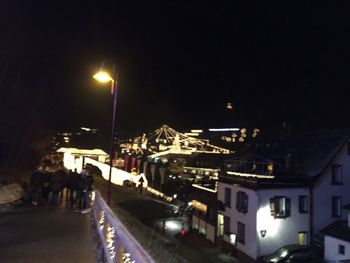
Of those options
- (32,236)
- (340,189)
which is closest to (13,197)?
(32,236)

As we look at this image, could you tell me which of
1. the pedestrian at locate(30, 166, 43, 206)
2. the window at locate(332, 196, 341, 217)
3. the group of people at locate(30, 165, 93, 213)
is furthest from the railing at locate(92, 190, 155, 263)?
the window at locate(332, 196, 341, 217)

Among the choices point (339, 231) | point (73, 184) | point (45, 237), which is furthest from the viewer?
point (339, 231)

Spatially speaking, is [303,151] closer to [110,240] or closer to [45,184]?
[45,184]

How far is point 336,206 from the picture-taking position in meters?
27.9

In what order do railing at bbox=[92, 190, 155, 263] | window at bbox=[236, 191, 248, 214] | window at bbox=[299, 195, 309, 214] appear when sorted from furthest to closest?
1. window at bbox=[299, 195, 309, 214]
2. window at bbox=[236, 191, 248, 214]
3. railing at bbox=[92, 190, 155, 263]

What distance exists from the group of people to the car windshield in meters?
15.1

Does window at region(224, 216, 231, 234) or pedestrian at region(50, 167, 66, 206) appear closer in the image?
pedestrian at region(50, 167, 66, 206)

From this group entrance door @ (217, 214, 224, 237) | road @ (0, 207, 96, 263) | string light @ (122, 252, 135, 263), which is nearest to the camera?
string light @ (122, 252, 135, 263)

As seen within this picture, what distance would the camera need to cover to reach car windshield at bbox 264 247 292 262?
2259 centimetres

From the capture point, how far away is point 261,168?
3150 cm

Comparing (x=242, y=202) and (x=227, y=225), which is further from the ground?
(x=242, y=202)

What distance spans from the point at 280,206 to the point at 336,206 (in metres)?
6.17

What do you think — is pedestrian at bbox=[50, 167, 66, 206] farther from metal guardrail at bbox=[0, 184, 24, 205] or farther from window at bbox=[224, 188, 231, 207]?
window at bbox=[224, 188, 231, 207]

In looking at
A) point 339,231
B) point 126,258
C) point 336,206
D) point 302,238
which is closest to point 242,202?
point 302,238
